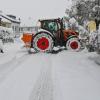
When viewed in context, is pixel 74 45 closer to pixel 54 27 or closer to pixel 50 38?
pixel 54 27

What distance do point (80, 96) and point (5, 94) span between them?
184 cm

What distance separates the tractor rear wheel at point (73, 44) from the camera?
24234 millimetres

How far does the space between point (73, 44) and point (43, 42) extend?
7.46 ft

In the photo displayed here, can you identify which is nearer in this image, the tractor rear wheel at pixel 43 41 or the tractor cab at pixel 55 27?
the tractor rear wheel at pixel 43 41

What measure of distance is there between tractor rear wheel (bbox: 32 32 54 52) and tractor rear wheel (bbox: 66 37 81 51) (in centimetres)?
151

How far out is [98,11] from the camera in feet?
68.7

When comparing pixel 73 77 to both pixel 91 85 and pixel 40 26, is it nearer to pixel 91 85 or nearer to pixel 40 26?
pixel 91 85

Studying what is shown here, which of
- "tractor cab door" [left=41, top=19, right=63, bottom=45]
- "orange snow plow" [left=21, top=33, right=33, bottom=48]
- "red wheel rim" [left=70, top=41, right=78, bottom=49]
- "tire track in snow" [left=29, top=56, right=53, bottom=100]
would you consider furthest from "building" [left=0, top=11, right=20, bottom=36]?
"tire track in snow" [left=29, top=56, right=53, bottom=100]

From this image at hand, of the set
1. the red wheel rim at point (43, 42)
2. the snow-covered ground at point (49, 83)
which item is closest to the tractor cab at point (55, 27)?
the red wheel rim at point (43, 42)

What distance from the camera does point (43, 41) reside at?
23.3 m

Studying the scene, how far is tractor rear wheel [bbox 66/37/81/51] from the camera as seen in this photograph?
2423 cm

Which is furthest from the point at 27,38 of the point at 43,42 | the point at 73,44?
the point at 73,44

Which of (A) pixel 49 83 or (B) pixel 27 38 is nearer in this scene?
(A) pixel 49 83

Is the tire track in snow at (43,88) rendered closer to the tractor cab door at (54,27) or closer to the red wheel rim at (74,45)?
the tractor cab door at (54,27)
